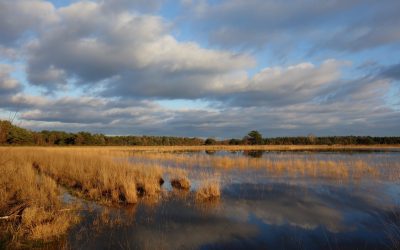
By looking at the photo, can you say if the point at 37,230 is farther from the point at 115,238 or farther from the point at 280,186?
the point at 280,186

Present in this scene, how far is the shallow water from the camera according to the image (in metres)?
6.75

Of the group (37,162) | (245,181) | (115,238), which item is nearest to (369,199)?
(245,181)

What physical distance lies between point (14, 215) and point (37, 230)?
38.5 inches

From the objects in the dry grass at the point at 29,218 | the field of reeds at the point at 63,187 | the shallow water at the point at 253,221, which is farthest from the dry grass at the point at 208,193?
the dry grass at the point at 29,218

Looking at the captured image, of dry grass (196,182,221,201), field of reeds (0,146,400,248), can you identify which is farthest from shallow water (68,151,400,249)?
field of reeds (0,146,400,248)

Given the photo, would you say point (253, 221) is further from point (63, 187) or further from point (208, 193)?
point (63, 187)

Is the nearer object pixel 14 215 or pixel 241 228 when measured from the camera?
pixel 14 215

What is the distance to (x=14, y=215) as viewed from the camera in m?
7.04

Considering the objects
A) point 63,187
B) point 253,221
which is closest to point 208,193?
point 253,221

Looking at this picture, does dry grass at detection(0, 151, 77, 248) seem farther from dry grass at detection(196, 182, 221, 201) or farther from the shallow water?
dry grass at detection(196, 182, 221, 201)

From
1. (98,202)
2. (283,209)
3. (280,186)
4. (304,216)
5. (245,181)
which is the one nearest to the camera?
(304,216)

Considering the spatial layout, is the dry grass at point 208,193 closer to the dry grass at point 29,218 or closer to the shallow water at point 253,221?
the shallow water at point 253,221

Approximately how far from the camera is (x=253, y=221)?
851cm

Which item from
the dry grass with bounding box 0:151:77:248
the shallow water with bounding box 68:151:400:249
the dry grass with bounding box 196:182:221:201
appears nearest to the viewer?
the dry grass with bounding box 0:151:77:248
